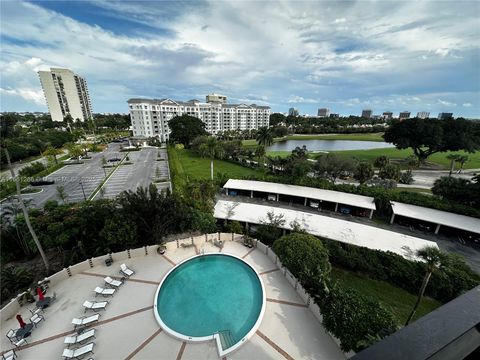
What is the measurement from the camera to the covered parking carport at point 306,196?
2809 centimetres

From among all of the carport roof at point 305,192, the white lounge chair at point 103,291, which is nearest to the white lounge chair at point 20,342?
the white lounge chair at point 103,291

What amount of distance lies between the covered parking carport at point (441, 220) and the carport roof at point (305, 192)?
3.21m

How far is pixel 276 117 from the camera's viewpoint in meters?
136

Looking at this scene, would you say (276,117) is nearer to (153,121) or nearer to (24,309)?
(153,121)

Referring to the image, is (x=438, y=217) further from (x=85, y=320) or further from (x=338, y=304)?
(x=85, y=320)

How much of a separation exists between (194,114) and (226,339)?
98.8 meters

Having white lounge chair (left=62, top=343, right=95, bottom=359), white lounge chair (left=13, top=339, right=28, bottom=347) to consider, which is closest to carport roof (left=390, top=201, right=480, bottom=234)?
white lounge chair (left=62, top=343, right=95, bottom=359)

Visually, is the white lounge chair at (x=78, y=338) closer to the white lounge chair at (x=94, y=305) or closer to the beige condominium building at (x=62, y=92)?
the white lounge chair at (x=94, y=305)

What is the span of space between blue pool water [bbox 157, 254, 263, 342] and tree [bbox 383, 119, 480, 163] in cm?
5396

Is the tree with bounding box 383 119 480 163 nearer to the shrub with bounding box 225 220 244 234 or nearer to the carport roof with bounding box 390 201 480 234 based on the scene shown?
the carport roof with bounding box 390 201 480 234

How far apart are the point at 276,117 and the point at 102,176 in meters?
113

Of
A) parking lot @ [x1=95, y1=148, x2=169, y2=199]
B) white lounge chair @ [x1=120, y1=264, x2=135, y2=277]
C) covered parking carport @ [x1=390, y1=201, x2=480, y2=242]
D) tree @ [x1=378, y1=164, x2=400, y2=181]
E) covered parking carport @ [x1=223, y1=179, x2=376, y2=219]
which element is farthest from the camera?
parking lot @ [x1=95, y1=148, x2=169, y2=199]

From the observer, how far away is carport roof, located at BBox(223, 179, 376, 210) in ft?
92.5

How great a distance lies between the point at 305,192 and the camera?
3083 centimetres
